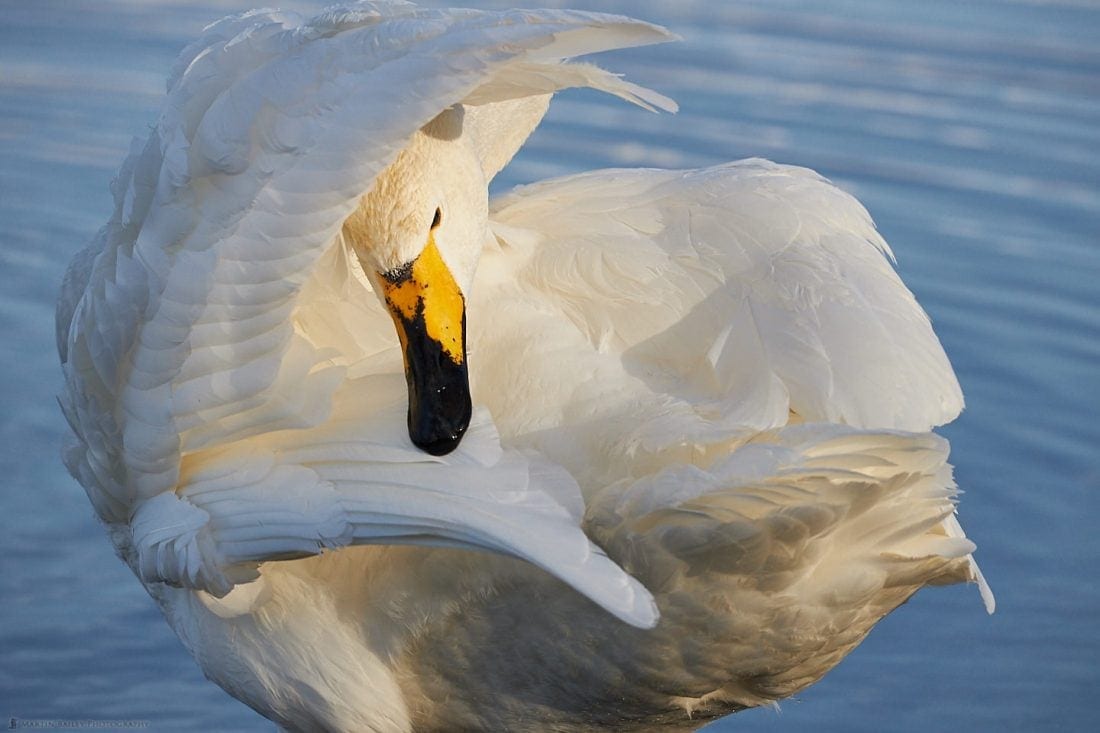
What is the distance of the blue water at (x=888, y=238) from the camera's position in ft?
17.2

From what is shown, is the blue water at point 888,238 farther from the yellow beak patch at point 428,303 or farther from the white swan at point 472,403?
the yellow beak patch at point 428,303

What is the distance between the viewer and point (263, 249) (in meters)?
3.16

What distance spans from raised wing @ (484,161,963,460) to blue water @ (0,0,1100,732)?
5.55 feet

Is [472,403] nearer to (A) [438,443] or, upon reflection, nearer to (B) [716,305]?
(A) [438,443]

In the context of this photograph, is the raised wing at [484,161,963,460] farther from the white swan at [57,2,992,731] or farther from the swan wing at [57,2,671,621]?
the swan wing at [57,2,671,621]

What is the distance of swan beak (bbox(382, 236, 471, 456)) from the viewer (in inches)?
129

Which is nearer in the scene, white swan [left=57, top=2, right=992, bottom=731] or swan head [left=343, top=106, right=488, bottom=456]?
white swan [left=57, top=2, right=992, bottom=731]

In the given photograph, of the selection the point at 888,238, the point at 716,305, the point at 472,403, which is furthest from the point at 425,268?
the point at 888,238

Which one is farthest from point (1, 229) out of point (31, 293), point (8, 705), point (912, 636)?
point (912, 636)

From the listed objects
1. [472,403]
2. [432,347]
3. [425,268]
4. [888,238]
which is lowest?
[888,238]

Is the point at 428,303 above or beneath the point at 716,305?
above

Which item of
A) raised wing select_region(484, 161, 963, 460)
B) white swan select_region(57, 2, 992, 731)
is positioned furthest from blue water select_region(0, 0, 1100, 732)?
raised wing select_region(484, 161, 963, 460)

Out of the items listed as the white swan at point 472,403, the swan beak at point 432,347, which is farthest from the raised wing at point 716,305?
the swan beak at point 432,347

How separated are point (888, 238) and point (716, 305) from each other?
440cm
